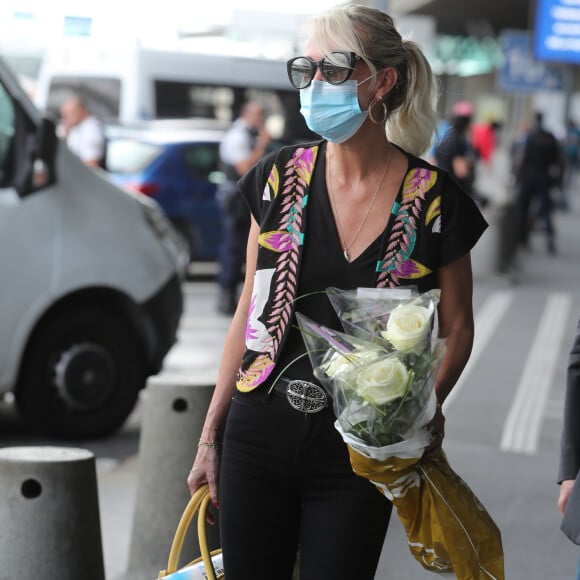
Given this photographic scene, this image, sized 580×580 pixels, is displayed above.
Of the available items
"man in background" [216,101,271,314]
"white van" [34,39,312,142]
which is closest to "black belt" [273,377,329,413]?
"man in background" [216,101,271,314]

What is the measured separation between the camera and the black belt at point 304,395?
8.88 ft

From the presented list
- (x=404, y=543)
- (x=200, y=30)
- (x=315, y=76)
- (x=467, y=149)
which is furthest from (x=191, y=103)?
(x=315, y=76)

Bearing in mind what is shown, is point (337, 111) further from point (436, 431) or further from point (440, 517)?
point (440, 517)

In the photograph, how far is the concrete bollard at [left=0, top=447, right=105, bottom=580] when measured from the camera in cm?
418

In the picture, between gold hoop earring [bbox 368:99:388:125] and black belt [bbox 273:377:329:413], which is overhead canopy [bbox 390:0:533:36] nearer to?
gold hoop earring [bbox 368:99:388:125]

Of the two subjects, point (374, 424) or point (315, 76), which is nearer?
point (374, 424)

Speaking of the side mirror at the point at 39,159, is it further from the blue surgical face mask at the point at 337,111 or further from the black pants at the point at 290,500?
the black pants at the point at 290,500

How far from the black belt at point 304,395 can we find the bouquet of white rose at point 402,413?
0.04m

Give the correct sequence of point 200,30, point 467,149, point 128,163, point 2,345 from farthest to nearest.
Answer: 1. point 200,30
2. point 467,149
3. point 128,163
4. point 2,345

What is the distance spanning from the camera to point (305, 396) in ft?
8.92

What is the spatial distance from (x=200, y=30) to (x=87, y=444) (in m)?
21.2

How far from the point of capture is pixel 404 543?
562 cm

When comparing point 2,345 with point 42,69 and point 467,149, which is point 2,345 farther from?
point 42,69

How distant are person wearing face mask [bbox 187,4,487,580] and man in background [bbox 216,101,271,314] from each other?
8998 mm
